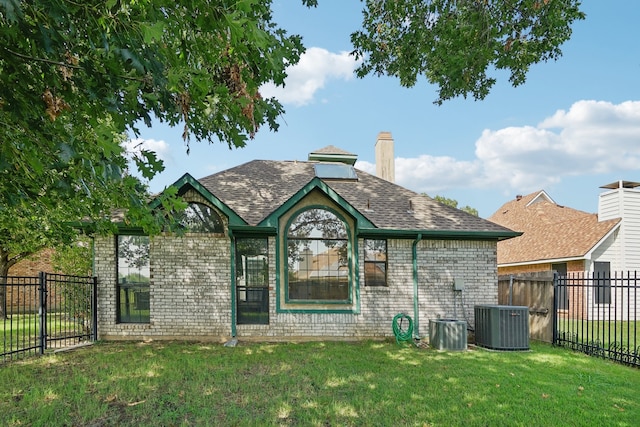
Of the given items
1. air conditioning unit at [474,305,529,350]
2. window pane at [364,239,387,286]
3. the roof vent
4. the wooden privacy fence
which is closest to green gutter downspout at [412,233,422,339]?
window pane at [364,239,387,286]

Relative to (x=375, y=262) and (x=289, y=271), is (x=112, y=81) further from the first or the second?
(x=375, y=262)

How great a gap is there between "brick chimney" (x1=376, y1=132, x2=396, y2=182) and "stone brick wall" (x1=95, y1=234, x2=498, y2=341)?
507 centimetres

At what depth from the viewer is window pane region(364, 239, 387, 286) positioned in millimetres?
10422

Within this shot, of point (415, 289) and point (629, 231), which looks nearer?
point (415, 289)

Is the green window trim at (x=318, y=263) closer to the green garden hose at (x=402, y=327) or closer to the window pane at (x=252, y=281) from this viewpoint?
the window pane at (x=252, y=281)

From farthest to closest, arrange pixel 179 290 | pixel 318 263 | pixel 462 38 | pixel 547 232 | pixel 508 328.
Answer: pixel 547 232 < pixel 318 263 < pixel 179 290 < pixel 508 328 < pixel 462 38

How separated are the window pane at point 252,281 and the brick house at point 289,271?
1.0 inches

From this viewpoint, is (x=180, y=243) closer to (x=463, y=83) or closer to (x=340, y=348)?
(x=340, y=348)

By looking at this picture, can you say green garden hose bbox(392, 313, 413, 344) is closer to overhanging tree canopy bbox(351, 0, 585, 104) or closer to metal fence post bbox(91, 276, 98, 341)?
overhanging tree canopy bbox(351, 0, 585, 104)

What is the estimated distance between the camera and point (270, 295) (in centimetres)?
999

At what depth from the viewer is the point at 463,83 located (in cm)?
808

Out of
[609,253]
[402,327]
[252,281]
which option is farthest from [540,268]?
[252,281]

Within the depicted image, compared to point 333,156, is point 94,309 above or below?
below

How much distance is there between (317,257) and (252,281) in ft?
6.04
